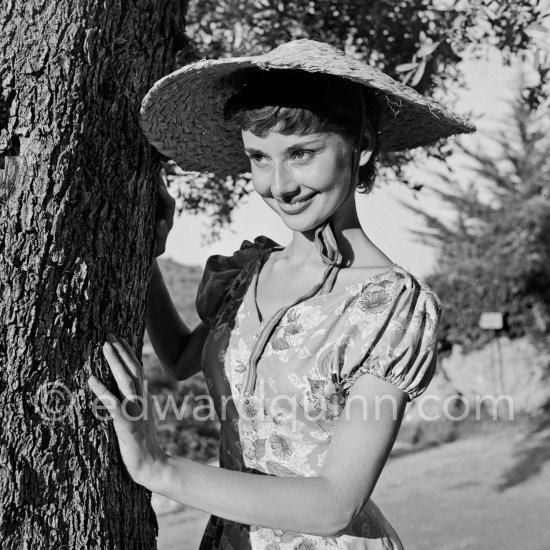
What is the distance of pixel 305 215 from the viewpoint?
1827 mm

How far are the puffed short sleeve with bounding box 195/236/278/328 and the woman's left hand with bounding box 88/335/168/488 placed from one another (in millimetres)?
456

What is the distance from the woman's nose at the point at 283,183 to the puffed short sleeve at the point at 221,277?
1.33 feet

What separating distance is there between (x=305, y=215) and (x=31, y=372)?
25.3 inches

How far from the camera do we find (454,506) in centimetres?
631

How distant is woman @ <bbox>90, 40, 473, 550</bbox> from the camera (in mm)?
1582

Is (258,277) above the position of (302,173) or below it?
below

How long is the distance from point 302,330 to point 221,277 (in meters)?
0.42

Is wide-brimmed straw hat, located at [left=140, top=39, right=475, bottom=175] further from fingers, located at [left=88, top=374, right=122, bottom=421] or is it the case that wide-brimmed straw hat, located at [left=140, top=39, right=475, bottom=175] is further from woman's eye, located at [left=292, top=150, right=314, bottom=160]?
fingers, located at [left=88, top=374, right=122, bottom=421]

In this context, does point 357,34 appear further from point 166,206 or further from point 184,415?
point 184,415

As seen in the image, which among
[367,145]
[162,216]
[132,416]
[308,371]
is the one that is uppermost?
[367,145]

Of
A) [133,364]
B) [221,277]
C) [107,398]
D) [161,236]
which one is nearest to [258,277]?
[221,277]

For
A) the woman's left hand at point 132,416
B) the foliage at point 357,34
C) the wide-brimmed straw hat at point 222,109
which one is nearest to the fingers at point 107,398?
the woman's left hand at point 132,416

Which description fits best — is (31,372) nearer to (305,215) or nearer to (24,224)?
(24,224)

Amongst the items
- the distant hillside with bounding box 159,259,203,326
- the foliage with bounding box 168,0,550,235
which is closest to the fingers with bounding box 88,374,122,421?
the foliage with bounding box 168,0,550,235
